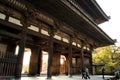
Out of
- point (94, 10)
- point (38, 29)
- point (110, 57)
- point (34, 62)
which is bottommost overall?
point (34, 62)

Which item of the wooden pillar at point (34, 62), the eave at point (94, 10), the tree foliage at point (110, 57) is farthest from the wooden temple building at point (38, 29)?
the tree foliage at point (110, 57)

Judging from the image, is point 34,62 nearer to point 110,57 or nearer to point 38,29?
point 38,29

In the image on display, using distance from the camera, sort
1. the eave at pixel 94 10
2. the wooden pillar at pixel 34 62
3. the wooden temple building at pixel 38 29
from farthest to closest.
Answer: the eave at pixel 94 10, the wooden pillar at pixel 34 62, the wooden temple building at pixel 38 29

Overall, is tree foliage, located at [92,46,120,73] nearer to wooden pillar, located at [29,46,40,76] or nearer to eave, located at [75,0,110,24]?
eave, located at [75,0,110,24]

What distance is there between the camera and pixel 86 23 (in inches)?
388

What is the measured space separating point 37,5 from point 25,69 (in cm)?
1469

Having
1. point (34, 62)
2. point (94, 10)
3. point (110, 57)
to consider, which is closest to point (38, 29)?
point (34, 62)

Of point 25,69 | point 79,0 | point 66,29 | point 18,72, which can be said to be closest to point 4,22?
point 18,72

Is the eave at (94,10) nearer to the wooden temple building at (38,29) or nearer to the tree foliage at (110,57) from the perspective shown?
the wooden temple building at (38,29)

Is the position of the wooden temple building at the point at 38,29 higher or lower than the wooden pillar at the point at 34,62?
higher

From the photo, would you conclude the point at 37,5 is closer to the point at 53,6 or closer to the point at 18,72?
the point at 53,6

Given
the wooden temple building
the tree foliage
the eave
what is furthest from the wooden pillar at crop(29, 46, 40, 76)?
the tree foliage

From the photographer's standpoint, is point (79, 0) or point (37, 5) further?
point (79, 0)

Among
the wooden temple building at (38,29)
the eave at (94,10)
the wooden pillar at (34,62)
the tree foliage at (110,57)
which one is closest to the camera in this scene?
the wooden temple building at (38,29)
